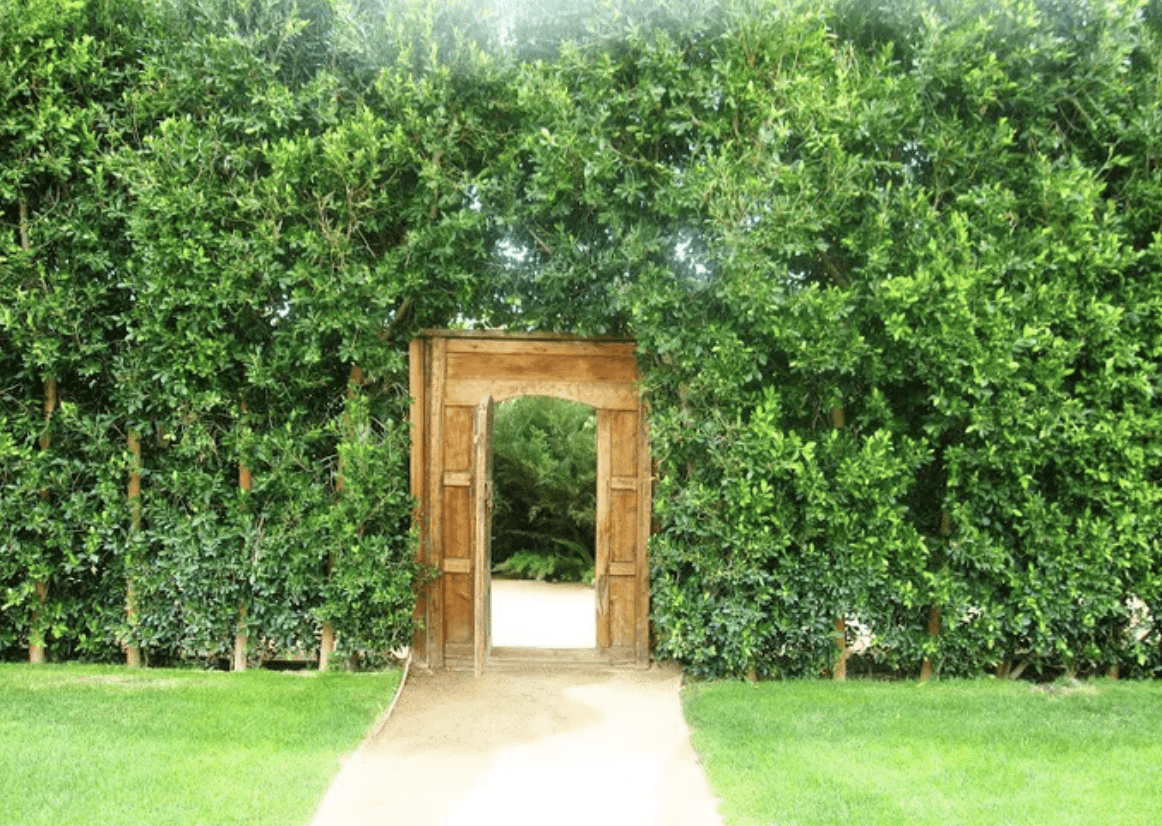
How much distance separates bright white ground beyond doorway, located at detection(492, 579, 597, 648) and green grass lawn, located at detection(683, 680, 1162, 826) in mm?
2617

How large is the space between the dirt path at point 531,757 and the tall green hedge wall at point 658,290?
0.71 m

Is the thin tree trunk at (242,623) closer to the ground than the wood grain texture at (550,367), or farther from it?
closer to the ground

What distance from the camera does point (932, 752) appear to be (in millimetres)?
5684

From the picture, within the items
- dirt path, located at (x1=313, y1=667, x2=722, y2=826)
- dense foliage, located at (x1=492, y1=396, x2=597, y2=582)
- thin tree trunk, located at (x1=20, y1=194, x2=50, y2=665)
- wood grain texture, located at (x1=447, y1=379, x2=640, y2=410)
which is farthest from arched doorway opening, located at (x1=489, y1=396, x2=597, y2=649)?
thin tree trunk, located at (x1=20, y1=194, x2=50, y2=665)

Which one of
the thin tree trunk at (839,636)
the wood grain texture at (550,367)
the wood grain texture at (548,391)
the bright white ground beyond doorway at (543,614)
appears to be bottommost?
the bright white ground beyond doorway at (543,614)

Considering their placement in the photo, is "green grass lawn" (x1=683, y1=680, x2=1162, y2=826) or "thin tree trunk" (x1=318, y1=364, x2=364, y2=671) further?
"thin tree trunk" (x1=318, y1=364, x2=364, y2=671)

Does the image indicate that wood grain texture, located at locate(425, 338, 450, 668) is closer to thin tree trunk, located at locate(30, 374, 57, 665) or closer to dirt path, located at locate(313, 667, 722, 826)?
dirt path, located at locate(313, 667, 722, 826)

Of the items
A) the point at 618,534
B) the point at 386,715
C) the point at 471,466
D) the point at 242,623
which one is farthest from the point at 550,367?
the point at 242,623

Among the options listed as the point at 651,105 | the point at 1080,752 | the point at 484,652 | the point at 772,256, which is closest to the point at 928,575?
the point at 1080,752

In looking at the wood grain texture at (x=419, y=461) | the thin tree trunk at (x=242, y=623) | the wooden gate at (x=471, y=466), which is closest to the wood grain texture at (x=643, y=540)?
the wooden gate at (x=471, y=466)

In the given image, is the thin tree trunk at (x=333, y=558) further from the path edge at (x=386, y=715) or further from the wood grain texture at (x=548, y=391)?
the wood grain texture at (x=548, y=391)

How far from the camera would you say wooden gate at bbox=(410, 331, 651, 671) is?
308 inches

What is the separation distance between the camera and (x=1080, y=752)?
5707 millimetres

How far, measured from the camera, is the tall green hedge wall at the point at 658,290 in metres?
6.87
